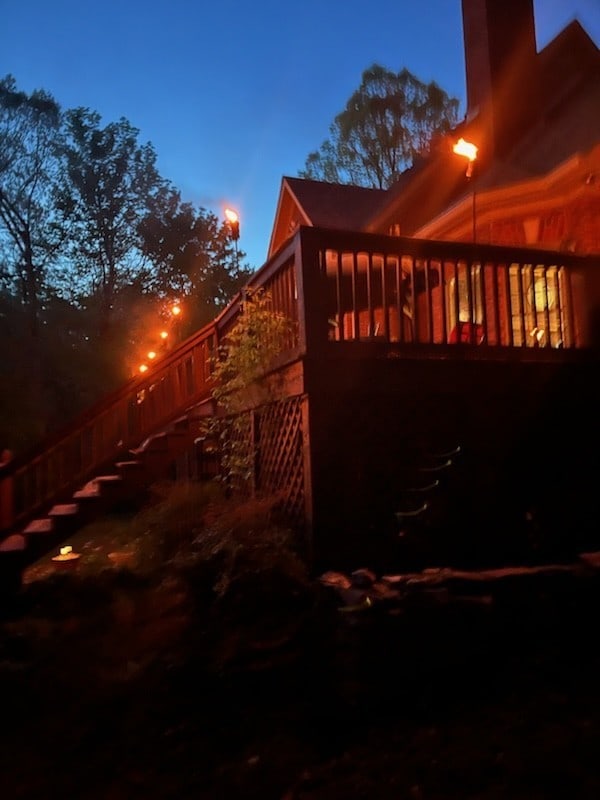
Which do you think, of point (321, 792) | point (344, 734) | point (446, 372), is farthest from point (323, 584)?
point (446, 372)

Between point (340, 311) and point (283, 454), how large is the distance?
1.38 metres

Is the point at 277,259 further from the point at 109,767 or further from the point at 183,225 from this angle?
the point at 183,225

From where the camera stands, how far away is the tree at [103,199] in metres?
Answer: 22.0

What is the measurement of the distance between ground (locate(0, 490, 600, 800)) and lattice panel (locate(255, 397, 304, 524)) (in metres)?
0.53

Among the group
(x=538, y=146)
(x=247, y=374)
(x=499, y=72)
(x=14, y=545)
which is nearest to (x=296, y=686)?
(x=247, y=374)

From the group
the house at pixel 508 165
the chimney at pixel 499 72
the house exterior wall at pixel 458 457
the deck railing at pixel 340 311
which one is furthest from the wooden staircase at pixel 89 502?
the chimney at pixel 499 72

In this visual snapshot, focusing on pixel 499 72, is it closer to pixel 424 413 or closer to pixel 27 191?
pixel 424 413

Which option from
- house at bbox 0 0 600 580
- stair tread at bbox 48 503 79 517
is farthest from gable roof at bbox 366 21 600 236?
stair tread at bbox 48 503 79 517

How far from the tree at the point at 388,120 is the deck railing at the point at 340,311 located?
16.6 m

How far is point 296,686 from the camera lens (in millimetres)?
4070

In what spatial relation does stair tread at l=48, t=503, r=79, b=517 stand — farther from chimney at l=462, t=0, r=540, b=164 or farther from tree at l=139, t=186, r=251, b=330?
tree at l=139, t=186, r=251, b=330

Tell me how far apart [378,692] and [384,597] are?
23.8 inches

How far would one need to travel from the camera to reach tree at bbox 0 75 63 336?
2066cm

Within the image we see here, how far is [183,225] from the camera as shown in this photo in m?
24.1
